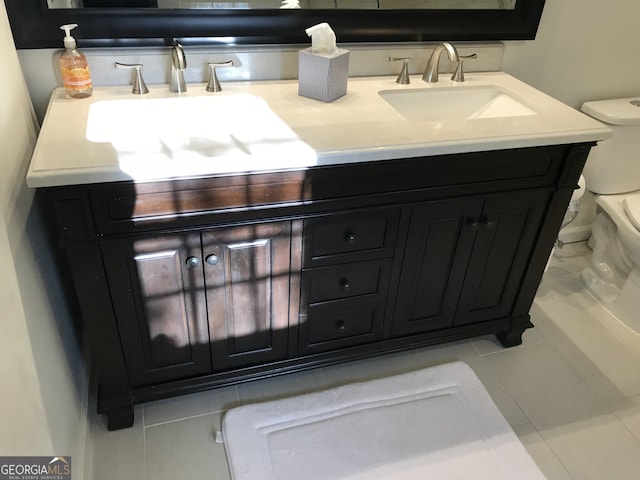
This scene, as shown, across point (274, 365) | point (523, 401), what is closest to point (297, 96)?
point (274, 365)

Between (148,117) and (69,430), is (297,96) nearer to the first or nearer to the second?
(148,117)

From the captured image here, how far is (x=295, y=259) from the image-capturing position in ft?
4.85

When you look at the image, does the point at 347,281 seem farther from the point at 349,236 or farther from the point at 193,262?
the point at 193,262

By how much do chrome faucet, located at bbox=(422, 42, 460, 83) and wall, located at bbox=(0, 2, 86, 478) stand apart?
1229mm

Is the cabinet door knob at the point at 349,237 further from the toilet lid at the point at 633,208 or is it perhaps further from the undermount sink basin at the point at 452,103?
the toilet lid at the point at 633,208

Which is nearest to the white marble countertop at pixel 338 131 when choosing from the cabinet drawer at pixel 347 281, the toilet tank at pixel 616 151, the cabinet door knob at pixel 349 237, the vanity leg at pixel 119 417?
the cabinet door knob at pixel 349 237

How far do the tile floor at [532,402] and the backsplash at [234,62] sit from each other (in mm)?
1001

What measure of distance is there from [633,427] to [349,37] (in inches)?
61.7

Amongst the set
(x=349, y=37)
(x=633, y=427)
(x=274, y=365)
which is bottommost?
(x=633, y=427)

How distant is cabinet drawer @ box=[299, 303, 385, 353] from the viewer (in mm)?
1640

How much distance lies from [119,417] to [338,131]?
106 centimetres

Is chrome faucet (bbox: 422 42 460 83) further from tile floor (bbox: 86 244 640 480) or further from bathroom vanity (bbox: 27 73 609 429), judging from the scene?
tile floor (bbox: 86 244 640 480)

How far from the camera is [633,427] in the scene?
172 centimetres

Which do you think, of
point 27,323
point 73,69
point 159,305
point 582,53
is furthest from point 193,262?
point 582,53
